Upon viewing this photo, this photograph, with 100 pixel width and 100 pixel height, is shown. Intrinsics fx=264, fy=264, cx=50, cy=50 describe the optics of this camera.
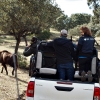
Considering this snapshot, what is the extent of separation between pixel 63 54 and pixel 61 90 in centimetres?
121

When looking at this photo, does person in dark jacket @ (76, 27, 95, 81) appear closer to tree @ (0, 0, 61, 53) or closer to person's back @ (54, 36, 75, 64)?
person's back @ (54, 36, 75, 64)

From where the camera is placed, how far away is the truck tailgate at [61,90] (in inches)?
223

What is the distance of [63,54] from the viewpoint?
6691mm

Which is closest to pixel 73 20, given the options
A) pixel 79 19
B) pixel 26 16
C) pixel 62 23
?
pixel 79 19


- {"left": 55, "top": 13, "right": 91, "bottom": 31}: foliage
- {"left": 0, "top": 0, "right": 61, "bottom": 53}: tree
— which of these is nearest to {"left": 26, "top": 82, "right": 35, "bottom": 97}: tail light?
{"left": 0, "top": 0, "right": 61, "bottom": 53}: tree

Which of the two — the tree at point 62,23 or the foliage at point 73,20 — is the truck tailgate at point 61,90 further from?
the foliage at point 73,20

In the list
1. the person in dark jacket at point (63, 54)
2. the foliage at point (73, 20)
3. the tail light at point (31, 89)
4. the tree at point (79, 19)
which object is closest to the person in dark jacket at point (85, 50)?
the person in dark jacket at point (63, 54)

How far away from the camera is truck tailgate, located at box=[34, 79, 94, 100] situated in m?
5.66

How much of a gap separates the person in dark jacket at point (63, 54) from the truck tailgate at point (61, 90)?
99 cm

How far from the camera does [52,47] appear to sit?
285 inches

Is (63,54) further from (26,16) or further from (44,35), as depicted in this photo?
(44,35)

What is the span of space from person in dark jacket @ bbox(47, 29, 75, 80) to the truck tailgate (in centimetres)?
99

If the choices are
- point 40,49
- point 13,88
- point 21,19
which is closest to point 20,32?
point 21,19

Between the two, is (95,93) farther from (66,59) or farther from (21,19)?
(21,19)
